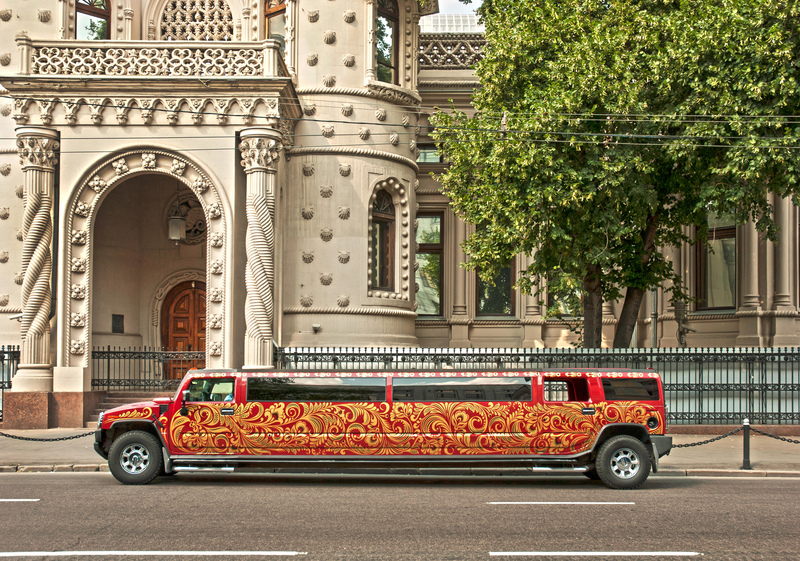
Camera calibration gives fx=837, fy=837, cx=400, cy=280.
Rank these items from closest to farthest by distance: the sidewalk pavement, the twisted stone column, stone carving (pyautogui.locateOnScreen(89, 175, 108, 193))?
the sidewalk pavement < the twisted stone column < stone carving (pyautogui.locateOnScreen(89, 175, 108, 193))

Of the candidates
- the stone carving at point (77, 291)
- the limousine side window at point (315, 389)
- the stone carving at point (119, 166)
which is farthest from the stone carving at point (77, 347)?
the limousine side window at point (315, 389)

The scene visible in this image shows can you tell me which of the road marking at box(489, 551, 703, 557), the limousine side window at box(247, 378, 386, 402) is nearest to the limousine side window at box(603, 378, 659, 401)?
the limousine side window at box(247, 378, 386, 402)

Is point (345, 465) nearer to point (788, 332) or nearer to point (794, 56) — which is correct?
point (794, 56)

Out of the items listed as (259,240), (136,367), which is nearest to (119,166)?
(259,240)

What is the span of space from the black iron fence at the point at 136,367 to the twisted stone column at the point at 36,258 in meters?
1.42

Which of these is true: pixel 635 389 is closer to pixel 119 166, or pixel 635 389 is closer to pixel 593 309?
pixel 593 309

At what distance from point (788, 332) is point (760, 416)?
4669 mm

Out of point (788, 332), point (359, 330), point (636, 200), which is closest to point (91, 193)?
point (359, 330)

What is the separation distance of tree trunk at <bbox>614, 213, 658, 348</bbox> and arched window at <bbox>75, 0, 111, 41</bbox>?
15.5m

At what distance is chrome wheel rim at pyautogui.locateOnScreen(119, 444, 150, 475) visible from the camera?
12.7m

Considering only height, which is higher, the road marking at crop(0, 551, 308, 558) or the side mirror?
the side mirror

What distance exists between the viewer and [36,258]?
1914cm

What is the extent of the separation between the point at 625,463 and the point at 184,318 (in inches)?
566

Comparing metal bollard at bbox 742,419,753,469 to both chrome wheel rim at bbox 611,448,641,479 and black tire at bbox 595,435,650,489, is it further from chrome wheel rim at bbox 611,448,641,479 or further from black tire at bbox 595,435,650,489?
chrome wheel rim at bbox 611,448,641,479
